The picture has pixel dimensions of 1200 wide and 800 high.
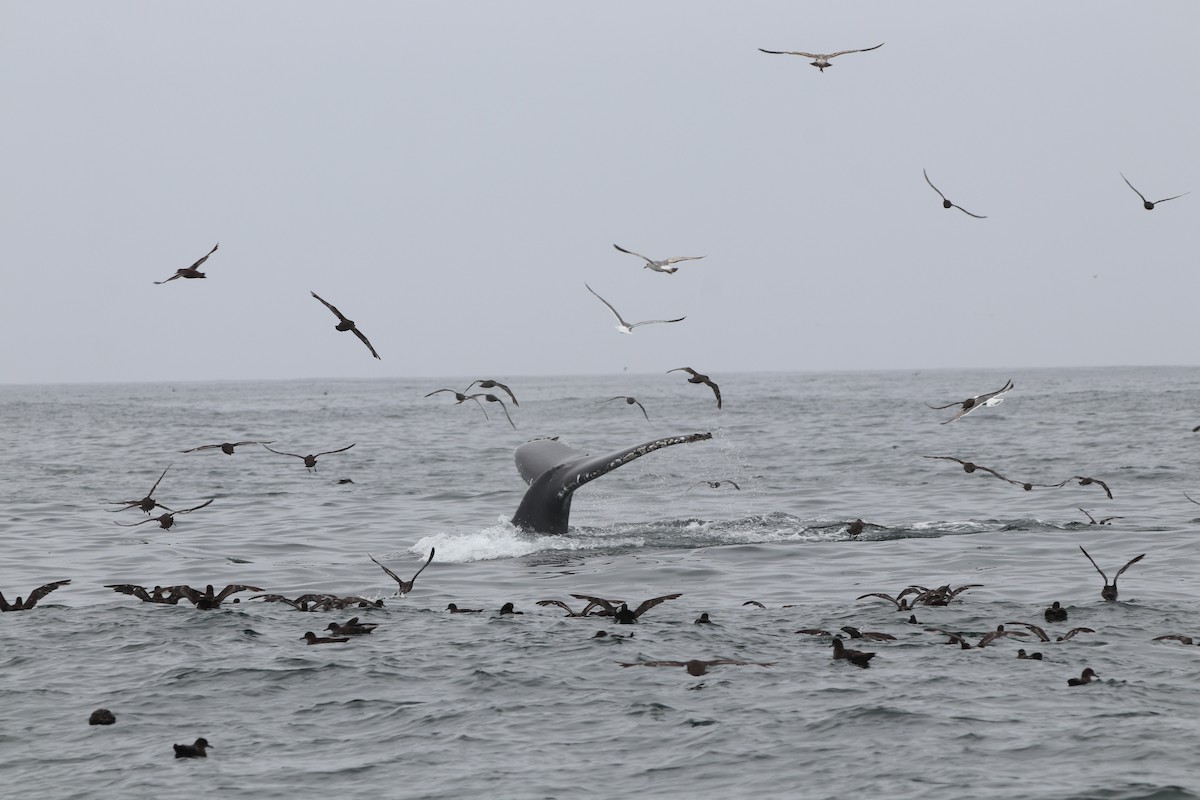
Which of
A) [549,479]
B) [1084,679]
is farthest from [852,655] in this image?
[549,479]

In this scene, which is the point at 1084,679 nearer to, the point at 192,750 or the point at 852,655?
the point at 852,655

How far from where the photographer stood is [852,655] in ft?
30.5

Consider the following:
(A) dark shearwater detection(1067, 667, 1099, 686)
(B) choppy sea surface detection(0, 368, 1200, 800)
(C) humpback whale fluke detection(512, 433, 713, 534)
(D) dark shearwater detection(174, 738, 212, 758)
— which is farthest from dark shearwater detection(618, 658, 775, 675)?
(C) humpback whale fluke detection(512, 433, 713, 534)

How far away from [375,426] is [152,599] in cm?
5306

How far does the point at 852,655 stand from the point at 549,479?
7.41 m

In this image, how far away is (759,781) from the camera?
6.89 meters

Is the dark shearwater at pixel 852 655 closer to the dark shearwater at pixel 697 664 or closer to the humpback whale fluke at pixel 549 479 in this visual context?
the dark shearwater at pixel 697 664

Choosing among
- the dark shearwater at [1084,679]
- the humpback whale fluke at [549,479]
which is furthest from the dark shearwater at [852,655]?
the humpback whale fluke at [549,479]

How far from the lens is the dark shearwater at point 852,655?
9.16m

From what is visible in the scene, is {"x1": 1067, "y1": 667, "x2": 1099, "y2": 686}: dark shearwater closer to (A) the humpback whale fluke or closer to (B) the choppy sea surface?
(B) the choppy sea surface

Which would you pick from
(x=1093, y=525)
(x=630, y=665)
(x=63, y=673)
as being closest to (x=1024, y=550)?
(x=1093, y=525)

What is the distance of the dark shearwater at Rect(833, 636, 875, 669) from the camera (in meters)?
9.16

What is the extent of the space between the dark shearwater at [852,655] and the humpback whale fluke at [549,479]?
5.93m

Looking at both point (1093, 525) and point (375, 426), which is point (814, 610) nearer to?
point (1093, 525)
